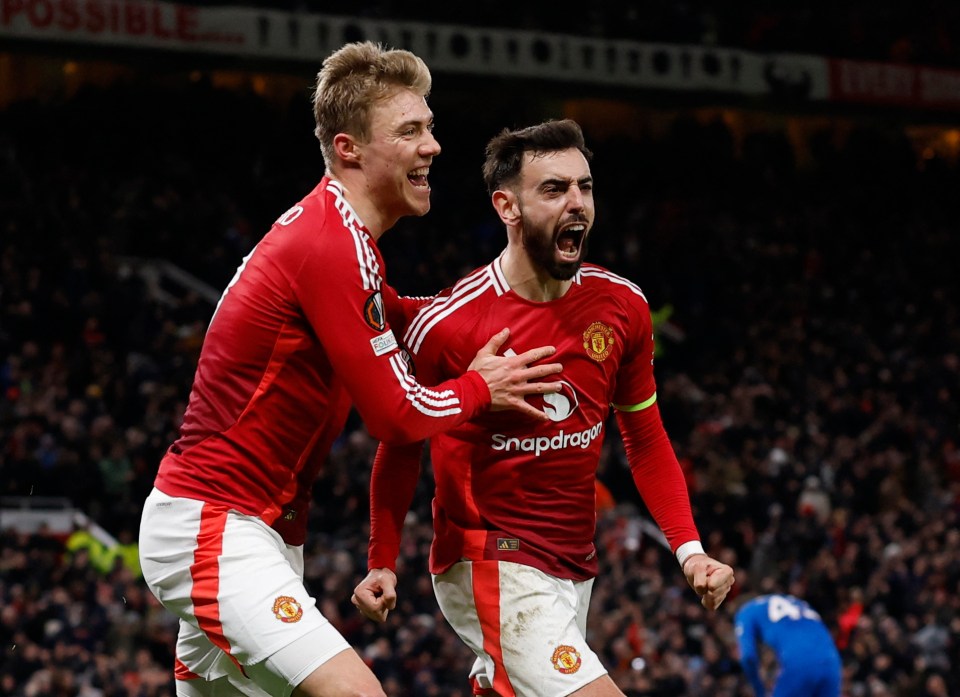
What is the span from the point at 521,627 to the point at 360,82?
1690 mm

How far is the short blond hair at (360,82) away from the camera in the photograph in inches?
166

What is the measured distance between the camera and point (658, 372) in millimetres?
19297

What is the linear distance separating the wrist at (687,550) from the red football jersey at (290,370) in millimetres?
1066

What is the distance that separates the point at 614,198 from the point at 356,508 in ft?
33.7

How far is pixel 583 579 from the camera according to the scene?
15.4 ft

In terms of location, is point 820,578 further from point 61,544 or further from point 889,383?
point 61,544

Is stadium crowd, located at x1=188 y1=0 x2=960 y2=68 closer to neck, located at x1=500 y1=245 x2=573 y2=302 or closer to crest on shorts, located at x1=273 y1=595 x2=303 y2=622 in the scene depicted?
neck, located at x1=500 y1=245 x2=573 y2=302

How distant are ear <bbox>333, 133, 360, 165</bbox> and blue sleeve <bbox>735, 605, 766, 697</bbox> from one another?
19.4ft

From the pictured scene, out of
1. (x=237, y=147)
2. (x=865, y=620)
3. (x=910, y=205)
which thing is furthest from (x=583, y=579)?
(x=910, y=205)

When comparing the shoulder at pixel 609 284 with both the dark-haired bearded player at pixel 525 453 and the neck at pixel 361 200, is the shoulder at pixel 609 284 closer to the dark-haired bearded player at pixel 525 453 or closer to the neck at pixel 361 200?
the dark-haired bearded player at pixel 525 453

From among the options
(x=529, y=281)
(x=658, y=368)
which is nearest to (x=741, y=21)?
(x=658, y=368)

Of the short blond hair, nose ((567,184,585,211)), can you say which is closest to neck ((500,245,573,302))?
nose ((567,184,585,211))

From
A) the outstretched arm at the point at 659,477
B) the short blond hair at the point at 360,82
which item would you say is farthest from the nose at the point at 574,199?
the outstretched arm at the point at 659,477

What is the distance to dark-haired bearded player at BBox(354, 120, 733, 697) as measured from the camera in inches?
178
